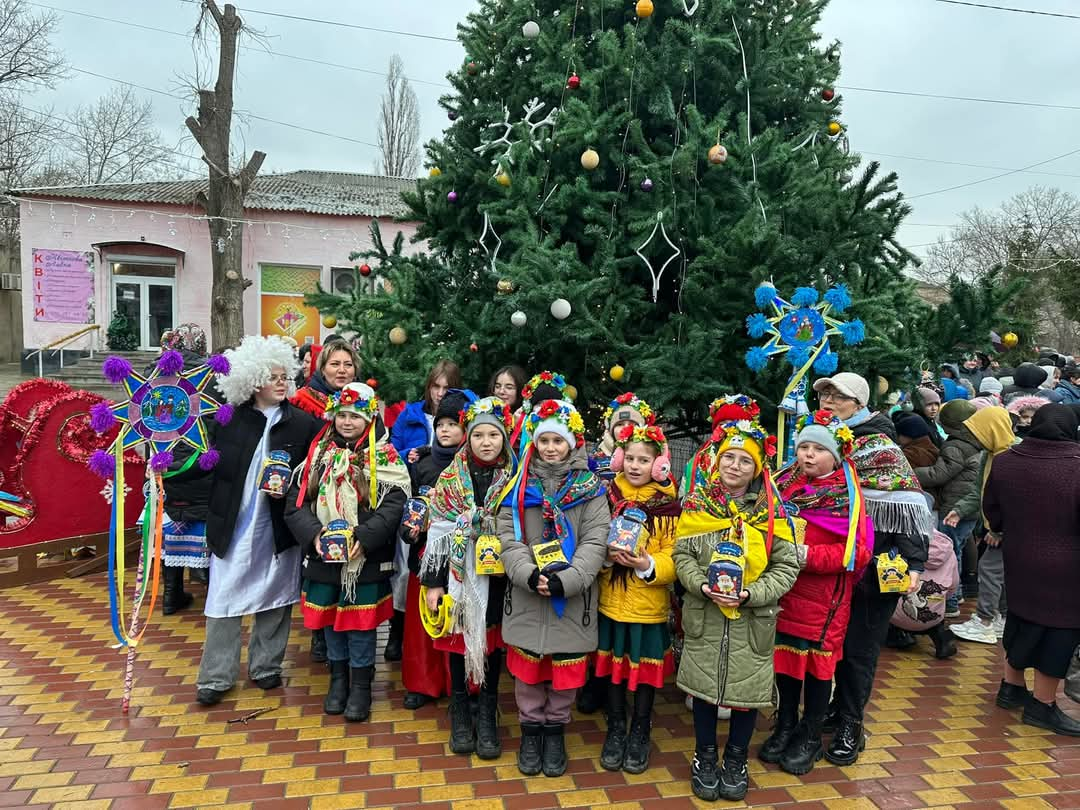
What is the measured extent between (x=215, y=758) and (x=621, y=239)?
3.99 m

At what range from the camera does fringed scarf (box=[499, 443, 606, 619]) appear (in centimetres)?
352

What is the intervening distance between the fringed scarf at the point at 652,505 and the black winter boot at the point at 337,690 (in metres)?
1.78

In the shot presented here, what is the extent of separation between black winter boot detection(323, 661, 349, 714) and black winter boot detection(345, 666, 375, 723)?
6 centimetres

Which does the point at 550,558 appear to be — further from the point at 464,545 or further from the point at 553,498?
the point at 464,545

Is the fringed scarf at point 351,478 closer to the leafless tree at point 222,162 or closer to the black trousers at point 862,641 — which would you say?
the black trousers at point 862,641

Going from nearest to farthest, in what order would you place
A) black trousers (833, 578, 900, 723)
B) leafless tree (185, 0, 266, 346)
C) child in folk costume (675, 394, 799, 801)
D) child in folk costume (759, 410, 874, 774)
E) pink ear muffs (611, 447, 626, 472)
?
child in folk costume (675, 394, 799, 801), child in folk costume (759, 410, 874, 774), black trousers (833, 578, 900, 723), pink ear muffs (611, 447, 626, 472), leafless tree (185, 0, 266, 346)

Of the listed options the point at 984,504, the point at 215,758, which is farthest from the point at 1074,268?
the point at 215,758

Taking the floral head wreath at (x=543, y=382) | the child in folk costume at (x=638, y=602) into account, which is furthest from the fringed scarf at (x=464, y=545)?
the child in folk costume at (x=638, y=602)

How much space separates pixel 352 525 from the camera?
13.0 ft

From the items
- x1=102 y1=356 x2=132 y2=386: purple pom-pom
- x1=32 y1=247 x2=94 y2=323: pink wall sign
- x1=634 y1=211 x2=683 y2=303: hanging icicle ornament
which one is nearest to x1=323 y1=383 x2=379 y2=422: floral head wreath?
x1=102 y1=356 x2=132 y2=386: purple pom-pom

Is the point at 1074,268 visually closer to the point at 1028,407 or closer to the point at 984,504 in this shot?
the point at 1028,407

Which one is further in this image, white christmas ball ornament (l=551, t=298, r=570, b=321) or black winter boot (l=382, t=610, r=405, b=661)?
black winter boot (l=382, t=610, r=405, b=661)

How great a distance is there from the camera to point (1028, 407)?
5.91 metres

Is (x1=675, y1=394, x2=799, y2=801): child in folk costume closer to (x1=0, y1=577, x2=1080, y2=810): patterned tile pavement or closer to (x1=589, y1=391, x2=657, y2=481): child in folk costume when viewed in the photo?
(x1=0, y1=577, x2=1080, y2=810): patterned tile pavement
